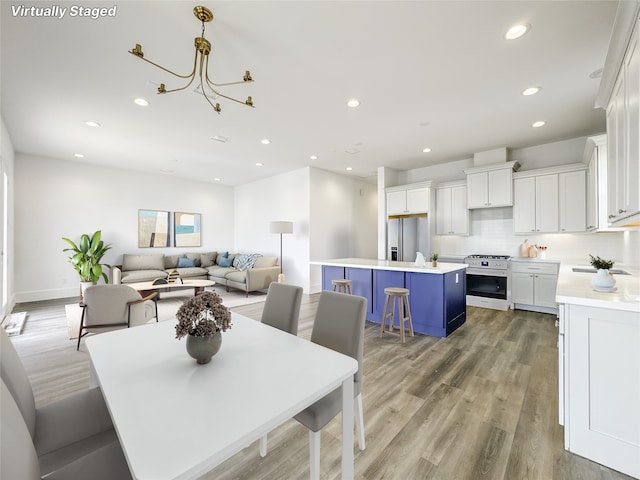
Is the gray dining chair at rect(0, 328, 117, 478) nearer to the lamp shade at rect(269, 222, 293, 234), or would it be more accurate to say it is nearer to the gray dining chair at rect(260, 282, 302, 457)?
the gray dining chair at rect(260, 282, 302, 457)

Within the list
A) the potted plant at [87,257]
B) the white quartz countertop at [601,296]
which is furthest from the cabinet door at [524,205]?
the potted plant at [87,257]

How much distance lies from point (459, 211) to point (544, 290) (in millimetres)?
1931

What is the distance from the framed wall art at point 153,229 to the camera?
274 inches

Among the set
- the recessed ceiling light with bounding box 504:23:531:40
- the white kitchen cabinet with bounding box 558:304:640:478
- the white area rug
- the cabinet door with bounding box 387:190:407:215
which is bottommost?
the white area rug

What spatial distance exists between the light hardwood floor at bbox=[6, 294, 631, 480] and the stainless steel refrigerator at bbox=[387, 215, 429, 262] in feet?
7.70

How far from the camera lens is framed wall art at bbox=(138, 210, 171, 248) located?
695 cm

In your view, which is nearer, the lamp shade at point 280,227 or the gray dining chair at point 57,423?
the gray dining chair at point 57,423

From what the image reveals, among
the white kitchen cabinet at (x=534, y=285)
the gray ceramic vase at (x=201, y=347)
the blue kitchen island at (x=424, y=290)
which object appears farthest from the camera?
the white kitchen cabinet at (x=534, y=285)

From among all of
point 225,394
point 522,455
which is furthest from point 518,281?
point 225,394

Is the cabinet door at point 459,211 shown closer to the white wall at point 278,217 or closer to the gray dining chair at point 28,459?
the white wall at point 278,217

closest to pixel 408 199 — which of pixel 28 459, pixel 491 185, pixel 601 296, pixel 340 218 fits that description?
pixel 491 185

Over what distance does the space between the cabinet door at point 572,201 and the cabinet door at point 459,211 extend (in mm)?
1413

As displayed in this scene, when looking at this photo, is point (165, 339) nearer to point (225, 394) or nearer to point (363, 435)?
point (225, 394)

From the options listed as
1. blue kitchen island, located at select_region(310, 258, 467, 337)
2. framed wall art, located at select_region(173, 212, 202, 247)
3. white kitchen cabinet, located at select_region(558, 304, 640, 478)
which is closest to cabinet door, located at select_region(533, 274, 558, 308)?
blue kitchen island, located at select_region(310, 258, 467, 337)
